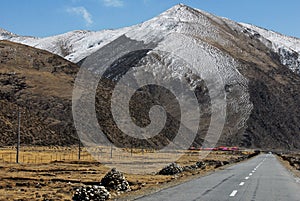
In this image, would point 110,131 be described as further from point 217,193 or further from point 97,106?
point 217,193

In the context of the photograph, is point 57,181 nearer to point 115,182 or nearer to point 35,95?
point 115,182

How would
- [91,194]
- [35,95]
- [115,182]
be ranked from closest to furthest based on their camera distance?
[91,194] → [115,182] → [35,95]

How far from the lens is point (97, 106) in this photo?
5349 inches

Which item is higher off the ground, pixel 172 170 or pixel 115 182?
pixel 115 182

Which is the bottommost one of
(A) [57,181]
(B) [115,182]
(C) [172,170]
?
(A) [57,181]

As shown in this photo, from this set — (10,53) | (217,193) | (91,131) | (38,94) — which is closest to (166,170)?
(217,193)

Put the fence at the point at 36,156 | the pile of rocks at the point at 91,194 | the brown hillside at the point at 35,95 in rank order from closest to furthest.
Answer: the pile of rocks at the point at 91,194
the fence at the point at 36,156
the brown hillside at the point at 35,95

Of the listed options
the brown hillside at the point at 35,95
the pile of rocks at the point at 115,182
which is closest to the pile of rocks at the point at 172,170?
the pile of rocks at the point at 115,182

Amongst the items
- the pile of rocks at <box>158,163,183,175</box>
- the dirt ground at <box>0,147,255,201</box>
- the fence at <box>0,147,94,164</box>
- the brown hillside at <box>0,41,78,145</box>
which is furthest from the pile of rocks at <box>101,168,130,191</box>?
the brown hillside at <box>0,41,78,145</box>

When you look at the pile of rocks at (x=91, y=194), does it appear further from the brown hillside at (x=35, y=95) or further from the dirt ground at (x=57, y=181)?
the brown hillside at (x=35, y=95)

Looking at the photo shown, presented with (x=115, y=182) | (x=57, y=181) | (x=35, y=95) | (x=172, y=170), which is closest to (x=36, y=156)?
(x=172, y=170)

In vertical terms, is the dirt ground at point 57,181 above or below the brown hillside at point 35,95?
below

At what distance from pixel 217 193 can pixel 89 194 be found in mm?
5947

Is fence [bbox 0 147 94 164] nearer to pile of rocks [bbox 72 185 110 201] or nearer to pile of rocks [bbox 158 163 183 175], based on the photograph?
pile of rocks [bbox 158 163 183 175]
